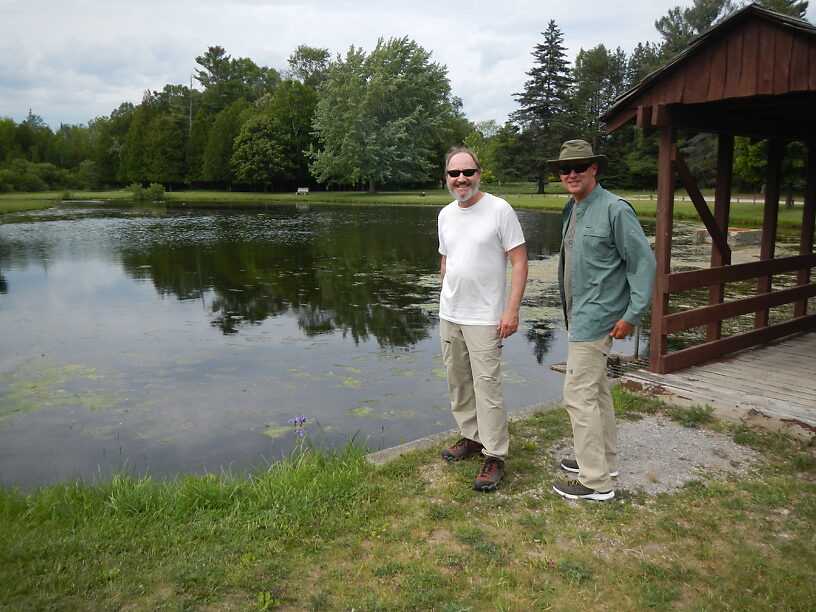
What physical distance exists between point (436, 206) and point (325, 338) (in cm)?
3543

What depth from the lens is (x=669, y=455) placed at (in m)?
4.57

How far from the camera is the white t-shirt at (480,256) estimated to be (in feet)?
13.0

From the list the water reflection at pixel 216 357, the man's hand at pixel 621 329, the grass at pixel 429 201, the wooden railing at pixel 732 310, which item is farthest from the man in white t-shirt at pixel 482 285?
the grass at pixel 429 201

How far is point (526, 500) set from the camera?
3.87 metres

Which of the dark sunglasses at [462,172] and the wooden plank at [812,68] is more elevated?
the wooden plank at [812,68]

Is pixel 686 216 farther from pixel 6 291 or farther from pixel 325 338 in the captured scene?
pixel 6 291

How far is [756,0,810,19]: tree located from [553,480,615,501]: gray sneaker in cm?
4505

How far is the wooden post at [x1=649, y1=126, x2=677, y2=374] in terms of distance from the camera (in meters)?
6.17

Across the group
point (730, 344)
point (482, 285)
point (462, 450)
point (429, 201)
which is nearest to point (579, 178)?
point (482, 285)

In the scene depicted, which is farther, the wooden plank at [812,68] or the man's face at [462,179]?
the wooden plank at [812,68]

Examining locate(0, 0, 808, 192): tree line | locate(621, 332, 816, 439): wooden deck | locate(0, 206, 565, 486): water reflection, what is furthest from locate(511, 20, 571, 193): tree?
locate(621, 332, 816, 439): wooden deck

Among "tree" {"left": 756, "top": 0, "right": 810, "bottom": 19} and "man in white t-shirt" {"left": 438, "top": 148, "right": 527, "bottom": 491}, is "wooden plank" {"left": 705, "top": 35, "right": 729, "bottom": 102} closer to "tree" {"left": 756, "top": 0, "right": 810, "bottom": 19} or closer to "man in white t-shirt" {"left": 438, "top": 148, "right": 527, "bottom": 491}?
"man in white t-shirt" {"left": 438, "top": 148, "right": 527, "bottom": 491}

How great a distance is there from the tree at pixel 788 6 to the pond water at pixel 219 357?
33161mm

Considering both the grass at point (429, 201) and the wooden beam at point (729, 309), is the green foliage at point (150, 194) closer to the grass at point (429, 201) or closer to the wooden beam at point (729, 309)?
the grass at point (429, 201)
